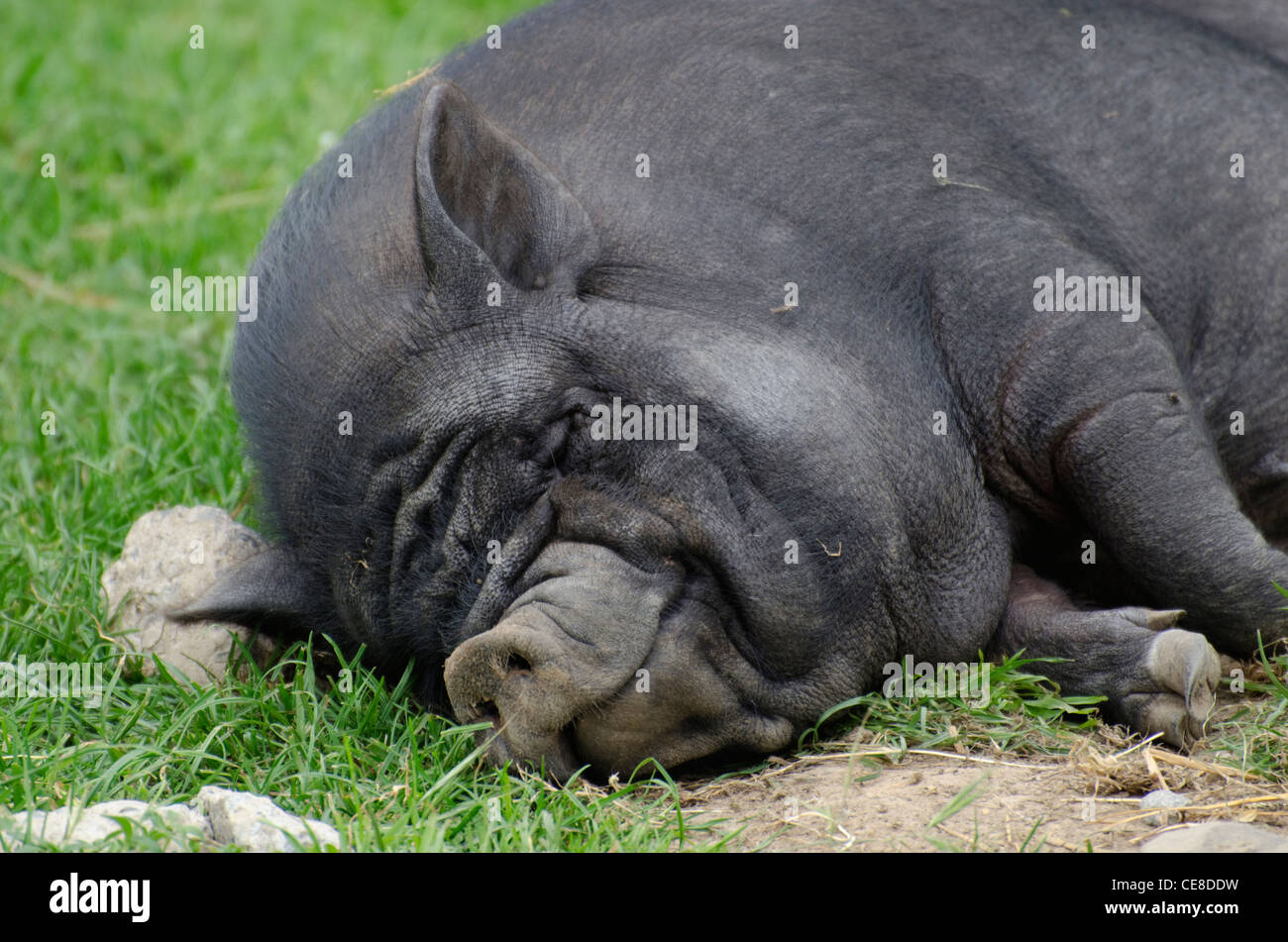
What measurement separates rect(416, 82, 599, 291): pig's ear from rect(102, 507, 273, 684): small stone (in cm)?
115

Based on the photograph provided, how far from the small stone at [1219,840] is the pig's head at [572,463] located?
841mm

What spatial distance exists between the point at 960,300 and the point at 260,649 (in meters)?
1.99

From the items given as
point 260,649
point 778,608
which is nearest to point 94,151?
point 260,649

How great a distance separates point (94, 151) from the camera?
7.34 meters

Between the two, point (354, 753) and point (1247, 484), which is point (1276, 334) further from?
point (354, 753)

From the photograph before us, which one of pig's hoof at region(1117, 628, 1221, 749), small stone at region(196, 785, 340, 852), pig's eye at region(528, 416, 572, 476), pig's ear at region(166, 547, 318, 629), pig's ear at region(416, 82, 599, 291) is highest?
pig's ear at region(416, 82, 599, 291)

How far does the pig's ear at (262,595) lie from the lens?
3889mm

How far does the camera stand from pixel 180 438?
17.3 feet

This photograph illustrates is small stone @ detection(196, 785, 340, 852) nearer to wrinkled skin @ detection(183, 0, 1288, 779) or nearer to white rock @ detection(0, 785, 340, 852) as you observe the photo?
white rock @ detection(0, 785, 340, 852)

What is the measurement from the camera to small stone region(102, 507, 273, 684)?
414 centimetres

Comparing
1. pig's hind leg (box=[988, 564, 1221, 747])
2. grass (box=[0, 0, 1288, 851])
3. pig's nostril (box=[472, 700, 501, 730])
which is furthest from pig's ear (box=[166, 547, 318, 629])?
pig's hind leg (box=[988, 564, 1221, 747])

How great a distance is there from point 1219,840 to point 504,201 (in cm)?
198

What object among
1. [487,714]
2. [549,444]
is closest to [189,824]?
[487,714]

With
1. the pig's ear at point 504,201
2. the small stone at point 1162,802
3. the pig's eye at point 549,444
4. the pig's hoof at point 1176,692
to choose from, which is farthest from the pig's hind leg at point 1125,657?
the pig's ear at point 504,201
